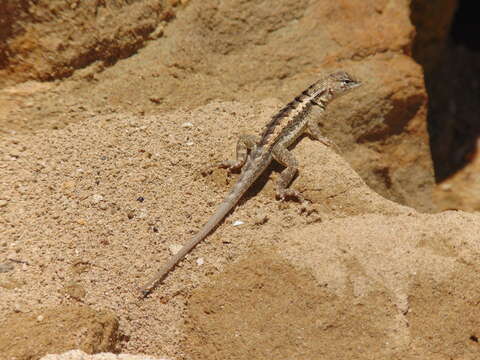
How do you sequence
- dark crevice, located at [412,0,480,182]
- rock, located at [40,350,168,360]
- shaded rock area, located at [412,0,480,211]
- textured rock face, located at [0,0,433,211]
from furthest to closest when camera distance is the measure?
dark crevice, located at [412,0,480,182], shaded rock area, located at [412,0,480,211], textured rock face, located at [0,0,433,211], rock, located at [40,350,168,360]

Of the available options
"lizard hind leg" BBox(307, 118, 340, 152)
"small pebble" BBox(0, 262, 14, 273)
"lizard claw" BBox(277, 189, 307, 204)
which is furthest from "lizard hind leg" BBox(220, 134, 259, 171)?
"small pebble" BBox(0, 262, 14, 273)

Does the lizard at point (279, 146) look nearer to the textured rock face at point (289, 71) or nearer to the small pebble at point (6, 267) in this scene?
the textured rock face at point (289, 71)

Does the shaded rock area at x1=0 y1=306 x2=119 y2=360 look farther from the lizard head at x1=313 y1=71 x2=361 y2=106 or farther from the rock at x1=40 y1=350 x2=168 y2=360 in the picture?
the lizard head at x1=313 y1=71 x2=361 y2=106

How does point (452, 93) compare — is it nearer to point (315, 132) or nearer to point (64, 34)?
point (315, 132)

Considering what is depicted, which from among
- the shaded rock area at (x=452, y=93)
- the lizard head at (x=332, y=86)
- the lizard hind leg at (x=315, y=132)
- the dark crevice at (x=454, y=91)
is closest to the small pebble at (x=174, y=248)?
the lizard hind leg at (x=315, y=132)

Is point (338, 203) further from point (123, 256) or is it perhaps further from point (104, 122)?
point (104, 122)

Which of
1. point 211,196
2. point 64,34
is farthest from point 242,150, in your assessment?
point 64,34
